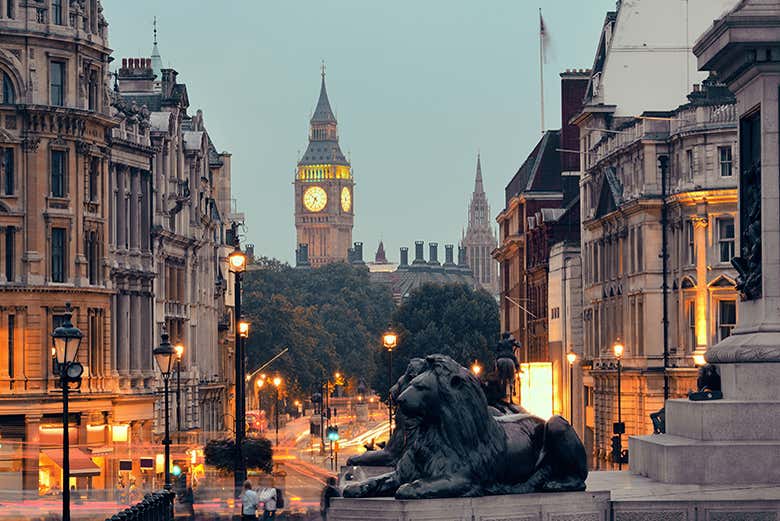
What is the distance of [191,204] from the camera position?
370 feet

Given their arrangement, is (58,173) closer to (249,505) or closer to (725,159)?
(725,159)

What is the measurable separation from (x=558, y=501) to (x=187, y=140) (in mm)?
86798

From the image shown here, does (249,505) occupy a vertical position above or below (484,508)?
below

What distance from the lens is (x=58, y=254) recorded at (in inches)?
3292

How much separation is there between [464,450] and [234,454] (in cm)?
3640

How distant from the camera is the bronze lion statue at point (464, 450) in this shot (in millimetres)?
27875

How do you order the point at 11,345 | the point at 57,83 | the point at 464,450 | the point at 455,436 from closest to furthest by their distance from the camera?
1. the point at 455,436
2. the point at 464,450
3. the point at 11,345
4. the point at 57,83

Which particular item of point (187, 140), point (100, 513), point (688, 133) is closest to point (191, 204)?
point (187, 140)

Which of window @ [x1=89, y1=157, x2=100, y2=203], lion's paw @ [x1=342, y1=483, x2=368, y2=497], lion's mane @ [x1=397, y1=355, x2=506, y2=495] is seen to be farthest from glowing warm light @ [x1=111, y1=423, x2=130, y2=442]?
lion's mane @ [x1=397, y1=355, x2=506, y2=495]

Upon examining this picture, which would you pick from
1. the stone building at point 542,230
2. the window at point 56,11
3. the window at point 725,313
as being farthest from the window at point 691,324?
the window at point 56,11

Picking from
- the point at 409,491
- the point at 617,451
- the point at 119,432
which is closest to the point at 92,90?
the point at 119,432

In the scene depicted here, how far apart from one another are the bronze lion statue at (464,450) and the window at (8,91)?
5450 cm

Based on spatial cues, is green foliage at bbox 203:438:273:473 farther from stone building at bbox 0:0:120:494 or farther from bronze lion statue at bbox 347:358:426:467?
bronze lion statue at bbox 347:358:426:467

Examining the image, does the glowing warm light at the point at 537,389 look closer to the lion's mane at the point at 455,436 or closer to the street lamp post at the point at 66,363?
the street lamp post at the point at 66,363
